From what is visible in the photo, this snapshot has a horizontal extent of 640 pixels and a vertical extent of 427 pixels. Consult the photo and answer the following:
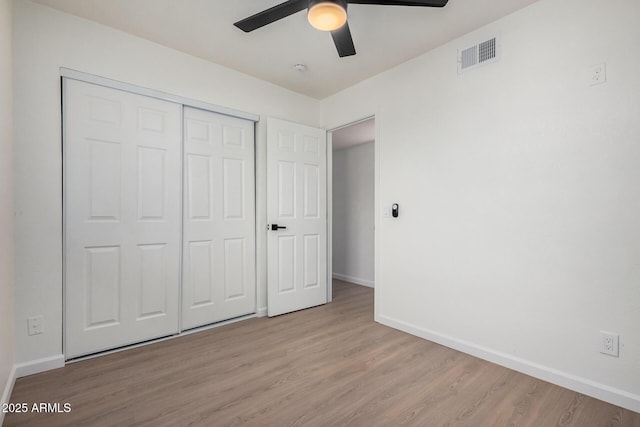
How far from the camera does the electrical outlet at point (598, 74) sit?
1.85m

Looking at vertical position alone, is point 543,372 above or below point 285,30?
below

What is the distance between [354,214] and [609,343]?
143 inches

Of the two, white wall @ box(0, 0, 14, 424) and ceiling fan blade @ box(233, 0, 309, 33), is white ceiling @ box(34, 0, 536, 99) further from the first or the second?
white wall @ box(0, 0, 14, 424)

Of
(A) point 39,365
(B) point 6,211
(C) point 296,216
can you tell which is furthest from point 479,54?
(A) point 39,365

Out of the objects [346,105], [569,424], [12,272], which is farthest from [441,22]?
[12,272]

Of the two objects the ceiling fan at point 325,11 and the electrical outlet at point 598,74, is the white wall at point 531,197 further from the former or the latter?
the ceiling fan at point 325,11

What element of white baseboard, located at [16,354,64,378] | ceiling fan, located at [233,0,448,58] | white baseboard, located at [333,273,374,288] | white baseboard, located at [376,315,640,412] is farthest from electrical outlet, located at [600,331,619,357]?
white baseboard, located at [16,354,64,378]

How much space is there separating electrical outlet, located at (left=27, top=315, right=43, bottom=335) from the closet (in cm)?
16

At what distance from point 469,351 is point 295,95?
315cm

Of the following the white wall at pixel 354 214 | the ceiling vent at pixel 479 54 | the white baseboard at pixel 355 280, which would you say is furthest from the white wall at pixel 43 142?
the white baseboard at pixel 355 280

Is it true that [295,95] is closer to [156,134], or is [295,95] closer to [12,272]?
[156,134]

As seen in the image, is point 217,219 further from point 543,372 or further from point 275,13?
point 543,372

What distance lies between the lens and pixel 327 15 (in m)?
1.64

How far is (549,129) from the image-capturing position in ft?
6.73
